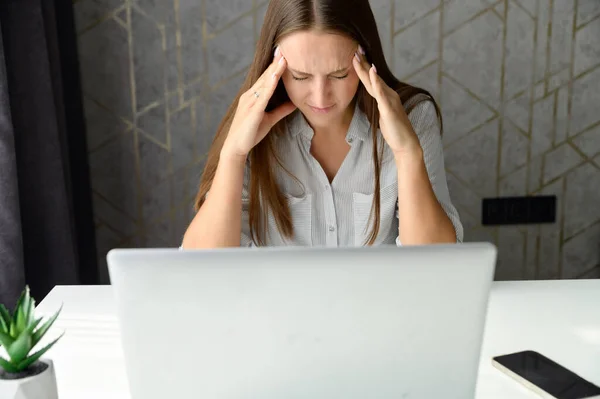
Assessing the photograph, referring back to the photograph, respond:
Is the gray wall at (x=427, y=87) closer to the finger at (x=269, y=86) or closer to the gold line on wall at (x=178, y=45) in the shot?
the gold line on wall at (x=178, y=45)

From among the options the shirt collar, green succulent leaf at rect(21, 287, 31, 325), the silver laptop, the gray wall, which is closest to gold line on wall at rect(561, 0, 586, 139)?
the gray wall

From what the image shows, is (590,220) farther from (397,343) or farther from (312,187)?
(397,343)

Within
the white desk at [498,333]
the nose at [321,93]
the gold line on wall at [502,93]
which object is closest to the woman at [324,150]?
the nose at [321,93]

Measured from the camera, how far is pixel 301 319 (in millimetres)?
678

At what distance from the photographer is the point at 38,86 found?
2.04 meters

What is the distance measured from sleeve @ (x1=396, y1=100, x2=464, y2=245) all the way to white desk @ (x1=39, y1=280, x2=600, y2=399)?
277 mm

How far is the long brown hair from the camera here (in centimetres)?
131

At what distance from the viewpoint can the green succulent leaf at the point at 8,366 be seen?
2.56 ft

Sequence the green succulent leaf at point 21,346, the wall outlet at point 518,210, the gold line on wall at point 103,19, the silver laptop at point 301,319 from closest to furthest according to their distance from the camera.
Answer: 1. the silver laptop at point 301,319
2. the green succulent leaf at point 21,346
3. the gold line on wall at point 103,19
4. the wall outlet at point 518,210

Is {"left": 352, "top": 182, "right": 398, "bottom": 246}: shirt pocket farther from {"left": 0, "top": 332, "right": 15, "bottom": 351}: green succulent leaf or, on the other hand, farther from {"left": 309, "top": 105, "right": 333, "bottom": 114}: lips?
{"left": 0, "top": 332, "right": 15, "bottom": 351}: green succulent leaf

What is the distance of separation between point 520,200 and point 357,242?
4.77 ft

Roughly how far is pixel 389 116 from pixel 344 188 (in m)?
0.22

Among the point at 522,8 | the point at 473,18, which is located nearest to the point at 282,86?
the point at 473,18

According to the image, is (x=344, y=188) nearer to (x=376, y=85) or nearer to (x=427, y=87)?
(x=376, y=85)
